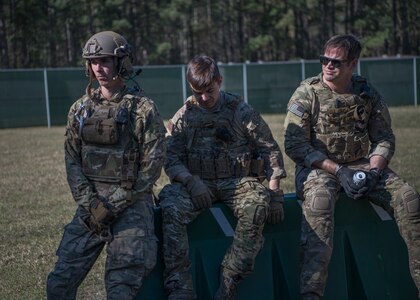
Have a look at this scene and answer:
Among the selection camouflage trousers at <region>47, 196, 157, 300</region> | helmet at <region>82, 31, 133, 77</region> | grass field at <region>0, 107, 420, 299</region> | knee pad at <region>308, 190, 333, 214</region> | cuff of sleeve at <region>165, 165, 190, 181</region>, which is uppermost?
helmet at <region>82, 31, 133, 77</region>

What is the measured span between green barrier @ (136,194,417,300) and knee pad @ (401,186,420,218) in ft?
1.29

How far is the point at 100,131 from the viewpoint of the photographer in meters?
4.55

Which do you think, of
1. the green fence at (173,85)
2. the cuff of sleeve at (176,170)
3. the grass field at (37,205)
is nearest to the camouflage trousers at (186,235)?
the cuff of sleeve at (176,170)

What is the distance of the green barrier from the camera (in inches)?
202

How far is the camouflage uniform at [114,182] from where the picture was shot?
4.54 meters

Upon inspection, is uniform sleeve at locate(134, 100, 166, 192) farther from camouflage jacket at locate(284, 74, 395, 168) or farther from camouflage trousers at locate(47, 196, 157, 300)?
camouflage jacket at locate(284, 74, 395, 168)

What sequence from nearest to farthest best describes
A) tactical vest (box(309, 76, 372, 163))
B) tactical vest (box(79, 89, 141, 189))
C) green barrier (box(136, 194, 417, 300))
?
tactical vest (box(79, 89, 141, 189)) → green barrier (box(136, 194, 417, 300)) → tactical vest (box(309, 76, 372, 163))

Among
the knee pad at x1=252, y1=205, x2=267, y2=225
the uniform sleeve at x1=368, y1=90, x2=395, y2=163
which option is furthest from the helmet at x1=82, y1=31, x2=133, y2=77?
the uniform sleeve at x1=368, y1=90, x2=395, y2=163

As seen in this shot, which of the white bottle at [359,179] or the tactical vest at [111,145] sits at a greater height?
the tactical vest at [111,145]

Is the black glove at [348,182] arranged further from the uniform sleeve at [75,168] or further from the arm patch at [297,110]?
the uniform sleeve at [75,168]

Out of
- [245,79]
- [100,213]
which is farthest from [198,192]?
[245,79]

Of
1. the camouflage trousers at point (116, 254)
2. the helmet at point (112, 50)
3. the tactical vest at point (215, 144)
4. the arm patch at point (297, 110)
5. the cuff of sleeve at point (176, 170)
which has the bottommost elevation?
the camouflage trousers at point (116, 254)

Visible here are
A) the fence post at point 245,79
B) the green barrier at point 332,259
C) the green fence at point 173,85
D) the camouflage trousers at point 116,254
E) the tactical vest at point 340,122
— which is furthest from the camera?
the fence post at point 245,79

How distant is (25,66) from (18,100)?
69.2 ft
